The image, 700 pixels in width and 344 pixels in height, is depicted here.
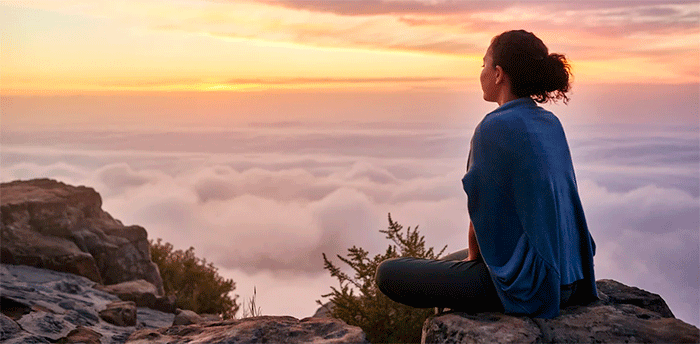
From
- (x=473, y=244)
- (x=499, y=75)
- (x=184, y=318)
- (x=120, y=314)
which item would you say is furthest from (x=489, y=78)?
(x=184, y=318)

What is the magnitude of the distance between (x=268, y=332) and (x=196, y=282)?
29.5 ft

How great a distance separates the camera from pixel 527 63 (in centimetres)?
511

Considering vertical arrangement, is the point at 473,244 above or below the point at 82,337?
below

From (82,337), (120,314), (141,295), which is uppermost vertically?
(141,295)

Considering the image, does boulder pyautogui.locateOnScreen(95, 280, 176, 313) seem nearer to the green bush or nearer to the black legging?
the green bush

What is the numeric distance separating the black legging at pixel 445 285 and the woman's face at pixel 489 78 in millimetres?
1213

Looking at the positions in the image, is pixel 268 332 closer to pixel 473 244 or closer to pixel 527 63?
pixel 473 244

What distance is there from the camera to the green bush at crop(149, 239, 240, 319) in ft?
45.2

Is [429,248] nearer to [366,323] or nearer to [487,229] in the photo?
[366,323]

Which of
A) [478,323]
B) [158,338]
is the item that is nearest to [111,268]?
[158,338]

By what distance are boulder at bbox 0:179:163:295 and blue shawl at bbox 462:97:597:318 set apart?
A: 25.0ft

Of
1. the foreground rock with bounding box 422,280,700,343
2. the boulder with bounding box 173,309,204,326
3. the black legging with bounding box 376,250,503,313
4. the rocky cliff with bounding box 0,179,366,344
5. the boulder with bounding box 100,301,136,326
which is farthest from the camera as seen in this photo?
the boulder with bounding box 173,309,204,326

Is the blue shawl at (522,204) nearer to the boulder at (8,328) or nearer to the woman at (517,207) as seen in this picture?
the woman at (517,207)

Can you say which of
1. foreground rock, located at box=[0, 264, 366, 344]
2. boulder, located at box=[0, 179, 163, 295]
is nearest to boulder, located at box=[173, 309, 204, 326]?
foreground rock, located at box=[0, 264, 366, 344]
